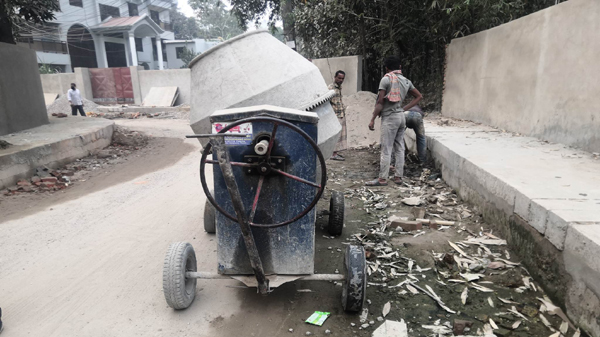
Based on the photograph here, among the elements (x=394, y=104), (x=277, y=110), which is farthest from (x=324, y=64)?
(x=277, y=110)

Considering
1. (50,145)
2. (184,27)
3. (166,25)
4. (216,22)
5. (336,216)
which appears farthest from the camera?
(216,22)

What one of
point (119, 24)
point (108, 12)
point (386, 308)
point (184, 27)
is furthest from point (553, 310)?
point (184, 27)

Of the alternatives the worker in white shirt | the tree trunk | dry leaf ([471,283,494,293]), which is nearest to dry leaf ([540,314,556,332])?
dry leaf ([471,283,494,293])

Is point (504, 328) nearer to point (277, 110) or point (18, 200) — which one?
point (277, 110)

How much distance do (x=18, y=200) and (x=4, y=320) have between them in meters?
3.59

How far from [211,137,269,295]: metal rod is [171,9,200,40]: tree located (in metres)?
57.7

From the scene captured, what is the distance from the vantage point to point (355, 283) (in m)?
2.58

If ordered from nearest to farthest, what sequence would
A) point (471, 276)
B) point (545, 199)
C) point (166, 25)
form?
point (545, 199)
point (471, 276)
point (166, 25)

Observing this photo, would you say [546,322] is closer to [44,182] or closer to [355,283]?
[355,283]

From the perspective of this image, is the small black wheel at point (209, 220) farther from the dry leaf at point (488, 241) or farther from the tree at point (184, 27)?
the tree at point (184, 27)

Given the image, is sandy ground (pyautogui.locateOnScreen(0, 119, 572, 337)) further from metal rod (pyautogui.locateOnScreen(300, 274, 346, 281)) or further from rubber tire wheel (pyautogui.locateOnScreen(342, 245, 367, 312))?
metal rod (pyautogui.locateOnScreen(300, 274, 346, 281))

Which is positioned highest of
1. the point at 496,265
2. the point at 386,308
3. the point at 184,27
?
the point at 184,27

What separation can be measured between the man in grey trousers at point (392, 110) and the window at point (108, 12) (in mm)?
33448

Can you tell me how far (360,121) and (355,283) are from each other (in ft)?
23.0
